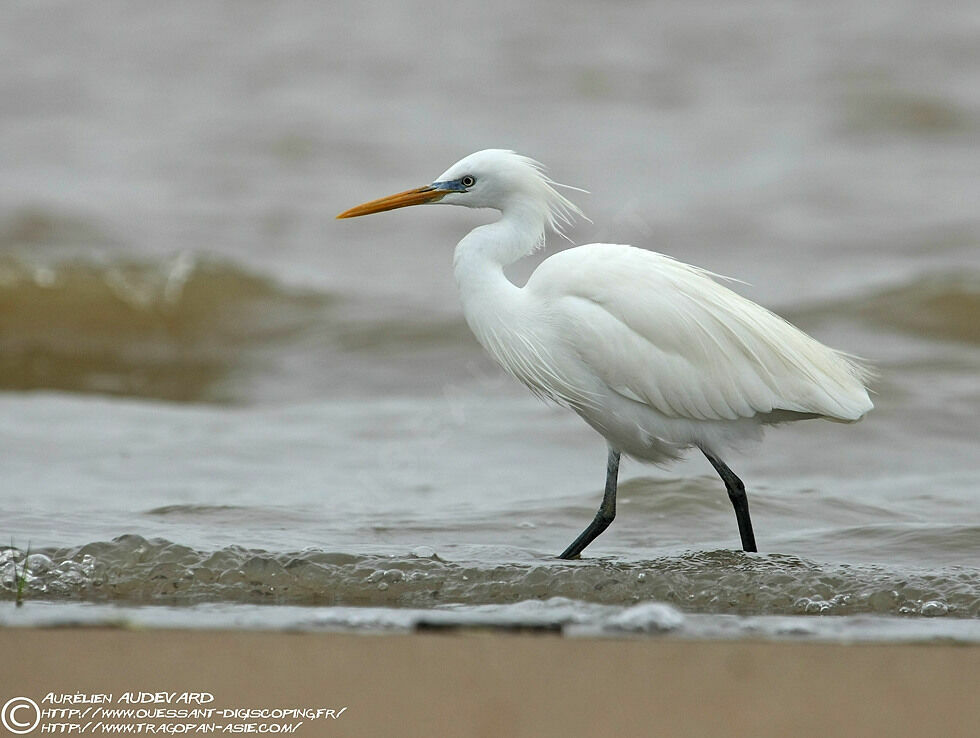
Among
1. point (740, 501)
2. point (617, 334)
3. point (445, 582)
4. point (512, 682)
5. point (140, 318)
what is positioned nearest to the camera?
point (512, 682)

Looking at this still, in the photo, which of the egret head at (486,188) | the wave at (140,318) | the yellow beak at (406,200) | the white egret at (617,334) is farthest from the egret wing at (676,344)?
the wave at (140,318)

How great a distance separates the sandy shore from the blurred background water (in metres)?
0.75

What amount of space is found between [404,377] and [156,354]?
2.34 metres

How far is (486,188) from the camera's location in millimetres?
4555

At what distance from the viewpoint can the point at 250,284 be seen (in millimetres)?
10680

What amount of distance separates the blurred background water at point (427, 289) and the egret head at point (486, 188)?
120cm

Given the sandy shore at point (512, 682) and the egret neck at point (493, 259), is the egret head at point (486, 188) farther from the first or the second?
the sandy shore at point (512, 682)

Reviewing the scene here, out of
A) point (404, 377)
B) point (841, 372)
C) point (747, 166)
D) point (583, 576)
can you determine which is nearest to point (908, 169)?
point (747, 166)

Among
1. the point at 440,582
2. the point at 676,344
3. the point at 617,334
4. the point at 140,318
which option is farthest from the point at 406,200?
the point at 140,318

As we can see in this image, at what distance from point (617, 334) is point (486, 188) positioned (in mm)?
666

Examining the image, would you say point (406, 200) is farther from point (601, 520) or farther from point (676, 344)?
point (601, 520)

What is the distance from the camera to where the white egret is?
4.50 meters

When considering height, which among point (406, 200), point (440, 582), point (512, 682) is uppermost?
point (406, 200)

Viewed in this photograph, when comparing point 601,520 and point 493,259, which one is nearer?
point 493,259
